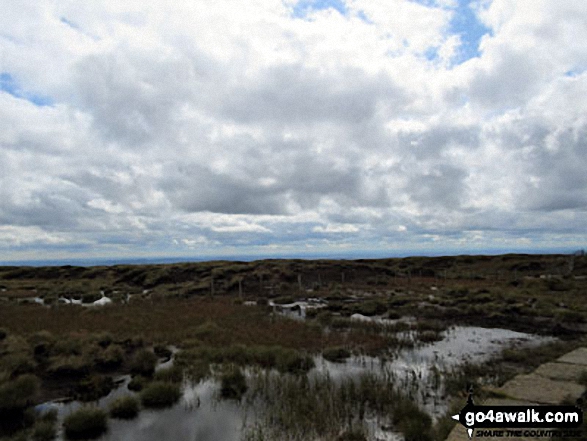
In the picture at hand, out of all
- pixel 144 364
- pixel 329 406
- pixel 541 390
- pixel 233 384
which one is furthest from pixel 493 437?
pixel 144 364

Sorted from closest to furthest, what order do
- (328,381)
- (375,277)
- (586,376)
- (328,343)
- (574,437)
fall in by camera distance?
(574,437) < (586,376) < (328,381) < (328,343) < (375,277)

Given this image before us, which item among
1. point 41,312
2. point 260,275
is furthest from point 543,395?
point 260,275

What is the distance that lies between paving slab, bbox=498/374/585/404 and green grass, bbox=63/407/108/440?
965cm

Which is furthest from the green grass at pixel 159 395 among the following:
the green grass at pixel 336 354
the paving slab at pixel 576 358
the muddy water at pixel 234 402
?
the paving slab at pixel 576 358

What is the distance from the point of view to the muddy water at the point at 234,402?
8641 mm

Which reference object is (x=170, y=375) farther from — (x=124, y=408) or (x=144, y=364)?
(x=124, y=408)

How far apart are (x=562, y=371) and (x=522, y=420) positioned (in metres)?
3.96

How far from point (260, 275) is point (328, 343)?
33168mm

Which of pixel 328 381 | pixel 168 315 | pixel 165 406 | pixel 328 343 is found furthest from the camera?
pixel 168 315

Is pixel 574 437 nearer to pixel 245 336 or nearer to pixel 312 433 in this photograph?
pixel 312 433

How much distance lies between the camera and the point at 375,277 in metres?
54.1

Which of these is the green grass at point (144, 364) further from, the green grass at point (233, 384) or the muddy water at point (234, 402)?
the green grass at point (233, 384)

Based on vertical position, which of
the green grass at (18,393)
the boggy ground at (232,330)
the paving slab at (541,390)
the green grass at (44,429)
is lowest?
the boggy ground at (232,330)

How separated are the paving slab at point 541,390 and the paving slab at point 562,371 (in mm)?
361
